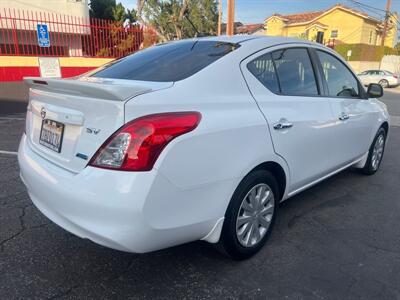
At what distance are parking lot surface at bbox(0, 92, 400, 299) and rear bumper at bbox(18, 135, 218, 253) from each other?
0.46 meters

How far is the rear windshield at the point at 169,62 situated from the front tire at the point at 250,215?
2.88 feet

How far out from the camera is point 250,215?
2.73 metres

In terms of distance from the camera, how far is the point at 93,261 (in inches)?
107

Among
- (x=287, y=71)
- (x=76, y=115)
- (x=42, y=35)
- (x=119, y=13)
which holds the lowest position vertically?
(x=76, y=115)

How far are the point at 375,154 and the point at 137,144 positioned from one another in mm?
3919

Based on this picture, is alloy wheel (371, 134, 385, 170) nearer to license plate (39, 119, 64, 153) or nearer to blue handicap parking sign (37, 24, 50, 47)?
license plate (39, 119, 64, 153)

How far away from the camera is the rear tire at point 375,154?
4711 millimetres

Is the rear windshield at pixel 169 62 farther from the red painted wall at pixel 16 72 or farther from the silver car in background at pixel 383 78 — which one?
the silver car in background at pixel 383 78

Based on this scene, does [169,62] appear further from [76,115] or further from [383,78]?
[383,78]

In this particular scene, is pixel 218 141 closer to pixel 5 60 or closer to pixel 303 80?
pixel 303 80

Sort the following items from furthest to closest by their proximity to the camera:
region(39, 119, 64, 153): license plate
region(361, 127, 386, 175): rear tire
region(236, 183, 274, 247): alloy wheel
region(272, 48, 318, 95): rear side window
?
region(361, 127, 386, 175): rear tire → region(272, 48, 318, 95): rear side window → region(236, 183, 274, 247): alloy wheel → region(39, 119, 64, 153): license plate

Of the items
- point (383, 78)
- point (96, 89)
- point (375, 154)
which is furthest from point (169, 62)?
point (383, 78)

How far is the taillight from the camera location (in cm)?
199

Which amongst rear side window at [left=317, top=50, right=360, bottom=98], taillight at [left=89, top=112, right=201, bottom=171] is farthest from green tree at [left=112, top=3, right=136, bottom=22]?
taillight at [left=89, top=112, right=201, bottom=171]
